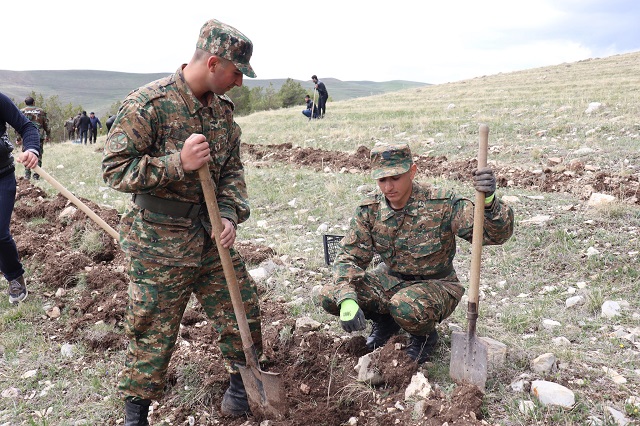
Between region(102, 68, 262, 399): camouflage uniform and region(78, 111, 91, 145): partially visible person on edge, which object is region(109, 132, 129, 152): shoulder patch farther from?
region(78, 111, 91, 145): partially visible person on edge

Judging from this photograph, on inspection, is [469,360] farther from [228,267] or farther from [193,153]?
[193,153]

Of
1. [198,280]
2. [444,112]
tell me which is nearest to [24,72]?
[444,112]

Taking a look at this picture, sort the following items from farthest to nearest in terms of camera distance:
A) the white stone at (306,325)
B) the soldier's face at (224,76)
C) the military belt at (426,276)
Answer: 1. the white stone at (306,325)
2. the military belt at (426,276)
3. the soldier's face at (224,76)

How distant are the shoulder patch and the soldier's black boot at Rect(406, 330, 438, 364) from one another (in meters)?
1.97

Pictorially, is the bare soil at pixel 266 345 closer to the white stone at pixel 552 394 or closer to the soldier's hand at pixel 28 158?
the white stone at pixel 552 394

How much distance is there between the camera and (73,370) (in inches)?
137

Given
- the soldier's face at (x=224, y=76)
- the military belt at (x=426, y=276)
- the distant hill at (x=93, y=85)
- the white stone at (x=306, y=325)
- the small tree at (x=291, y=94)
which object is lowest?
the white stone at (x=306, y=325)

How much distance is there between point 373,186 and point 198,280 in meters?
4.49

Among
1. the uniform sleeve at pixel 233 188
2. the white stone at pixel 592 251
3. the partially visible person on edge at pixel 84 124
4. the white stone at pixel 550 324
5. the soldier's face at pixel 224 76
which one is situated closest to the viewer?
the soldier's face at pixel 224 76

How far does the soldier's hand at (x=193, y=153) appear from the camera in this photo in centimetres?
226

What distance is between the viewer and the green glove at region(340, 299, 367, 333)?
Answer: 9.28 ft

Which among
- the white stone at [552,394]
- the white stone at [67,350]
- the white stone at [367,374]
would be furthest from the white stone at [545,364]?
the white stone at [67,350]

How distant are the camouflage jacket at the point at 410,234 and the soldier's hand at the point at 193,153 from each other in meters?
1.18

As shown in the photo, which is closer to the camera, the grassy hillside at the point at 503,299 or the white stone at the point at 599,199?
the grassy hillside at the point at 503,299
